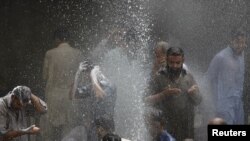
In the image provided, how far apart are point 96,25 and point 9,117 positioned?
1.25m

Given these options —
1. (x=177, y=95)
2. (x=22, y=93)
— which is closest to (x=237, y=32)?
(x=177, y=95)

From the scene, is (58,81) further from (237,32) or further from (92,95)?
(237,32)

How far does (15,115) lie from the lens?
27.7 ft

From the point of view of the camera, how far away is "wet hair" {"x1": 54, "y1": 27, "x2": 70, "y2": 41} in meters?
8.87

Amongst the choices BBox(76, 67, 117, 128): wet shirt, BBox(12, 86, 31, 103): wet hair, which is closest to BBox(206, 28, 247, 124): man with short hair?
BBox(76, 67, 117, 128): wet shirt

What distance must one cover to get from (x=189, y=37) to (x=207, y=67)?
338 mm

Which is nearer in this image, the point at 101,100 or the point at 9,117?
the point at 9,117

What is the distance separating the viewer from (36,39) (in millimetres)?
8805

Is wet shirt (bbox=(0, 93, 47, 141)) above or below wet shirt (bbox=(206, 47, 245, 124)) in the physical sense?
below

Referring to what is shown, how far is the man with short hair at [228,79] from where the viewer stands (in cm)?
885

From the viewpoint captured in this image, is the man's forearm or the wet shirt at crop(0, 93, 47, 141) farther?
the man's forearm

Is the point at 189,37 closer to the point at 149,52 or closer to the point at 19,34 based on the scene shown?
the point at 149,52

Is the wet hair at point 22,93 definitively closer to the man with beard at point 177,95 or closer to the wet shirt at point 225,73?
the man with beard at point 177,95

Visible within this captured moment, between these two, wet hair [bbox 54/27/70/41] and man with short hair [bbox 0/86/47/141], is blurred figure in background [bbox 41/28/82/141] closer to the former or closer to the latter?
wet hair [bbox 54/27/70/41]
